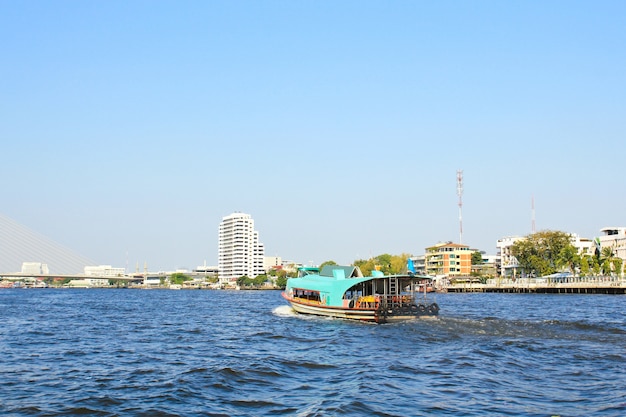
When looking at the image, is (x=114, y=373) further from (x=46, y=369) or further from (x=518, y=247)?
(x=518, y=247)

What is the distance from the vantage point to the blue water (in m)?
19.4

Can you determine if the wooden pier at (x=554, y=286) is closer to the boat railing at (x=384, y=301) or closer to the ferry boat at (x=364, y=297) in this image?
the ferry boat at (x=364, y=297)

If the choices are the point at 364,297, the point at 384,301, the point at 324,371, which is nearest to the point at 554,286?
the point at 364,297

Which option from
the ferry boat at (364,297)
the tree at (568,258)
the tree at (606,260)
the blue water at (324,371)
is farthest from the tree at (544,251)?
the blue water at (324,371)

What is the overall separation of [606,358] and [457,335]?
1011 cm

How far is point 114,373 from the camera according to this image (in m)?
25.4

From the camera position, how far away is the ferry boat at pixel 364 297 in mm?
45969

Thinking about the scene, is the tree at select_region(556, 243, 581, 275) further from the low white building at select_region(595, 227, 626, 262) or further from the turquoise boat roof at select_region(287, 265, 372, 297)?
the turquoise boat roof at select_region(287, 265, 372, 297)

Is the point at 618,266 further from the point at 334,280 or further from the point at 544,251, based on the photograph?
the point at 334,280

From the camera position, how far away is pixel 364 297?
48500 millimetres

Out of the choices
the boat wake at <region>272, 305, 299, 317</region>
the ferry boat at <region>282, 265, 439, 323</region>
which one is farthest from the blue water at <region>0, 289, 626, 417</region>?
the boat wake at <region>272, 305, 299, 317</region>

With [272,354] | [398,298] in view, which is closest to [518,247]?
[398,298]

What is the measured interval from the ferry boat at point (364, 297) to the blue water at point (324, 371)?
2.87 meters

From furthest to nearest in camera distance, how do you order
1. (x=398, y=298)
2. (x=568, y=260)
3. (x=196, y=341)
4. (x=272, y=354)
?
(x=568, y=260), (x=398, y=298), (x=196, y=341), (x=272, y=354)
